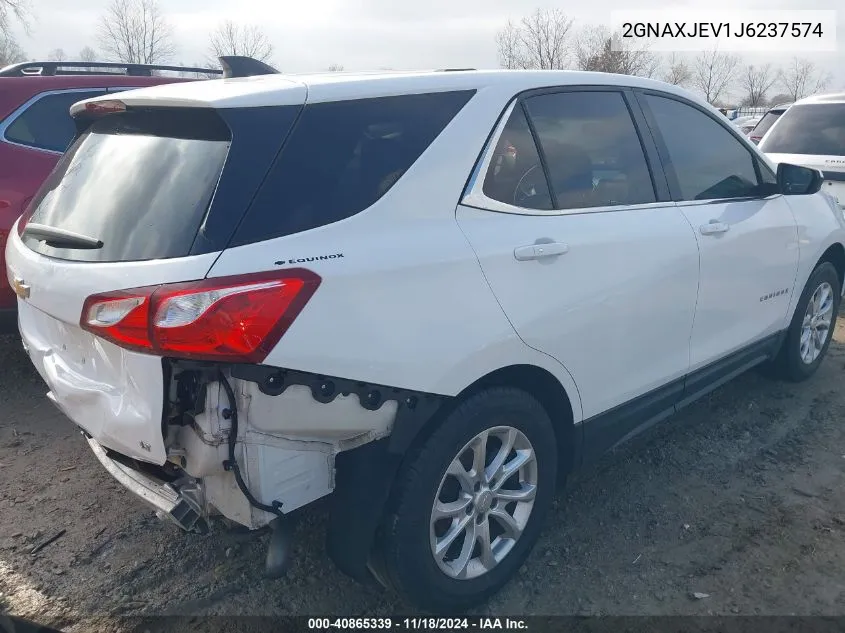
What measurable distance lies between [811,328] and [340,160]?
150 inches

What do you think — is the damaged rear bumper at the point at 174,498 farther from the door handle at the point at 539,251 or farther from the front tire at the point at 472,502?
the door handle at the point at 539,251

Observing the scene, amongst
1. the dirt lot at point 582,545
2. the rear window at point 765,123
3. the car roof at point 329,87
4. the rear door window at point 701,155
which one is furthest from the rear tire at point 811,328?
the rear window at point 765,123

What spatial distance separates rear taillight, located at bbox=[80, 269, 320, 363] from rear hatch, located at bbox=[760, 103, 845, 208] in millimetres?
6409

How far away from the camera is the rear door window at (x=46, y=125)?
4.54 metres

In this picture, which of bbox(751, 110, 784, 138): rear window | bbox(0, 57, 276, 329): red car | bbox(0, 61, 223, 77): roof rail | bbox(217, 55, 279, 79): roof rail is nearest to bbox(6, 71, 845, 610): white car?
bbox(217, 55, 279, 79): roof rail

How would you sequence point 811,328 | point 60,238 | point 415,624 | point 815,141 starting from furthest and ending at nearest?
point 815,141, point 811,328, point 415,624, point 60,238

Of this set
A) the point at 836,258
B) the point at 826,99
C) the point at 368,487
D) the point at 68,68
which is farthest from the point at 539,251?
the point at 826,99

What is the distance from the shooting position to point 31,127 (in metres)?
4.61

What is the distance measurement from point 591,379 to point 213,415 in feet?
4.99

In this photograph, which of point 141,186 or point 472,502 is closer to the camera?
point 141,186

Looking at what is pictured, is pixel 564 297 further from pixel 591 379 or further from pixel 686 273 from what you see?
pixel 686 273

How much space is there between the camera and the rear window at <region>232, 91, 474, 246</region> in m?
2.09

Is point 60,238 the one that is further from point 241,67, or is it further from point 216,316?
point 241,67

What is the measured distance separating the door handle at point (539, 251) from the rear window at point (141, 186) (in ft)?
3.36
